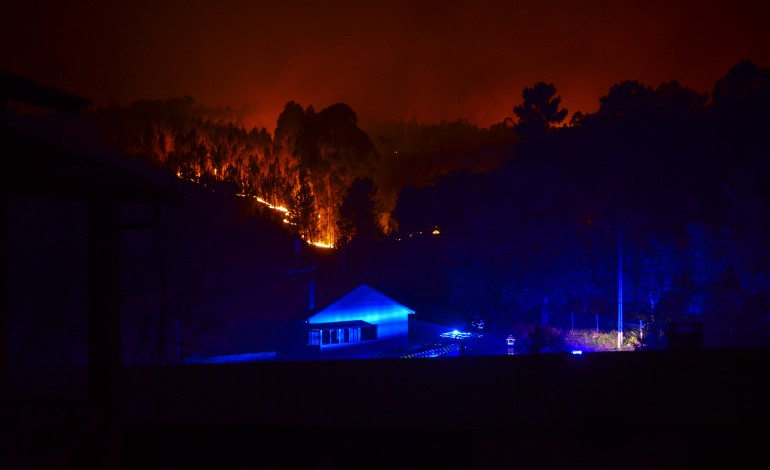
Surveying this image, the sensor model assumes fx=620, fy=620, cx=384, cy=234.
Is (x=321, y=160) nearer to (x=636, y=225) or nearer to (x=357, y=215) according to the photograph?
(x=357, y=215)

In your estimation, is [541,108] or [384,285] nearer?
[384,285]

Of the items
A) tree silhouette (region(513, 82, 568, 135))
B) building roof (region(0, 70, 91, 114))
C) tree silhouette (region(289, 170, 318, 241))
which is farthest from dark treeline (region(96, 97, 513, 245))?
building roof (region(0, 70, 91, 114))

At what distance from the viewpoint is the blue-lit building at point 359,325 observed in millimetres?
21984

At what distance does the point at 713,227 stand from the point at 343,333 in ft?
45.4

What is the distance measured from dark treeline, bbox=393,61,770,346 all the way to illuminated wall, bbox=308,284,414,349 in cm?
443

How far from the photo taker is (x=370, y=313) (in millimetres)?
23125

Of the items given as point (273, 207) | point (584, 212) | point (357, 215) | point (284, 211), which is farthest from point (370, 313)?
point (284, 211)

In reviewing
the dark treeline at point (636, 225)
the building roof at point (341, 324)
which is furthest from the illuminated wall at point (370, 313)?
the dark treeline at point (636, 225)

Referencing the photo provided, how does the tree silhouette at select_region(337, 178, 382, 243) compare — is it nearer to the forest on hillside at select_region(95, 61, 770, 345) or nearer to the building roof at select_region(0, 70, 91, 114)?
the forest on hillside at select_region(95, 61, 770, 345)

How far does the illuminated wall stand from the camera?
22.4 meters

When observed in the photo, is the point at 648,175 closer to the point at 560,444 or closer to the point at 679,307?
the point at 679,307

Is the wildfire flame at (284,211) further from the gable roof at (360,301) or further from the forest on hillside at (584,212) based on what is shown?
the gable roof at (360,301)

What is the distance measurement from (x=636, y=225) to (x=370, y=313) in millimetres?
11026

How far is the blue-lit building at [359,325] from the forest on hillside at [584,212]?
4688mm
